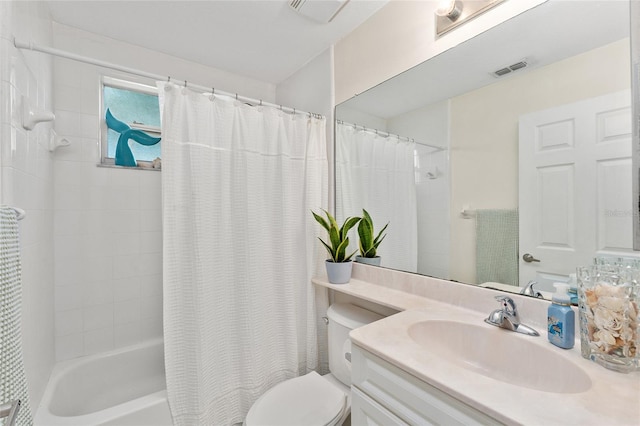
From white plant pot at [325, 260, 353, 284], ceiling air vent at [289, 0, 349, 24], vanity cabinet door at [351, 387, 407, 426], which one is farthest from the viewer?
white plant pot at [325, 260, 353, 284]

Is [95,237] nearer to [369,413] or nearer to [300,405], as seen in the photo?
[300,405]

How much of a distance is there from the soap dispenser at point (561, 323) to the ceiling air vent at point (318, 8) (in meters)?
1.58

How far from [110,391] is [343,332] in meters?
1.51

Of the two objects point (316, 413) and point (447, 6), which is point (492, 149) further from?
point (316, 413)

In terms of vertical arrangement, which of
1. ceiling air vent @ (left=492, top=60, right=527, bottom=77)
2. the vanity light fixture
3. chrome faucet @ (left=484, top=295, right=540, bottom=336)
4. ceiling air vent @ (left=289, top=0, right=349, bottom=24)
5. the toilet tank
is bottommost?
the toilet tank

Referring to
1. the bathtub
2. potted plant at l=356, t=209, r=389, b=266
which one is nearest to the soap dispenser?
potted plant at l=356, t=209, r=389, b=266

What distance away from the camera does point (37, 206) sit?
1269 mm

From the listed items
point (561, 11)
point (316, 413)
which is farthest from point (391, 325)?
point (561, 11)

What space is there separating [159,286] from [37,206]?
90cm

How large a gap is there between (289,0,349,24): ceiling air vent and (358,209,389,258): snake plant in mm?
1109

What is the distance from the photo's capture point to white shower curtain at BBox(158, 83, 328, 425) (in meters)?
1.34

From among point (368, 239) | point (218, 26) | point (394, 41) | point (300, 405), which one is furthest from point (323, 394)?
point (218, 26)

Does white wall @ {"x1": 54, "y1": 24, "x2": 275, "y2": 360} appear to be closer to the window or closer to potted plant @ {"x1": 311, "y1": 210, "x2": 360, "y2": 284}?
the window

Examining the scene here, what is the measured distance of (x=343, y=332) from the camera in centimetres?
139
